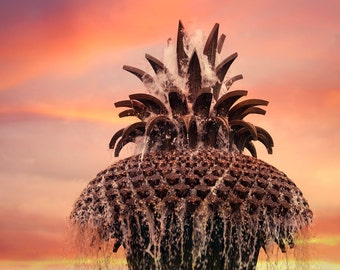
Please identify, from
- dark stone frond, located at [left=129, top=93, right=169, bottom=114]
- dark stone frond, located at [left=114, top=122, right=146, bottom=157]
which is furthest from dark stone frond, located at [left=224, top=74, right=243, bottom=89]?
dark stone frond, located at [left=114, top=122, right=146, bottom=157]

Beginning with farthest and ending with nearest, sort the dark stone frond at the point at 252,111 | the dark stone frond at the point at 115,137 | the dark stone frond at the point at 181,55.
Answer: the dark stone frond at the point at 115,137
the dark stone frond at the point at 181,55
the dark stone frond at the point at 252,111

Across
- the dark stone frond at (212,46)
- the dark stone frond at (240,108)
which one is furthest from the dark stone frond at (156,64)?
the dark stone frond at (240,108)

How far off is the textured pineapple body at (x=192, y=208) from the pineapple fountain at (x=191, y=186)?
21 millimetres

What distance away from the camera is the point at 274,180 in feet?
54.2

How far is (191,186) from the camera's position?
15.5 meters

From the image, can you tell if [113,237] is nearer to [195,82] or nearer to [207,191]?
[207,191]

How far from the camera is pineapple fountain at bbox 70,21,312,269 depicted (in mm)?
15531

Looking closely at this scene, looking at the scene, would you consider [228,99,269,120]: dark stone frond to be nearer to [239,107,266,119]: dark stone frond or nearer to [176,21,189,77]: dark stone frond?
[239,107,266,119]: dark stone frond

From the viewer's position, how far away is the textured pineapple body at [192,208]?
15.5 meters

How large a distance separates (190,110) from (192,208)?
263cm

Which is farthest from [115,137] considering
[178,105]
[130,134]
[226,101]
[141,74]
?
[226,101]

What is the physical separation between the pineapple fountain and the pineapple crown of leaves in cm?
2

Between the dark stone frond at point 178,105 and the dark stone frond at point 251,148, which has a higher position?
the dark stone frond at point 178,105

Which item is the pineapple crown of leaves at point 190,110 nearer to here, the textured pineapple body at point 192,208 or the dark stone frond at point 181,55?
the dark stone frond at point 181,55
